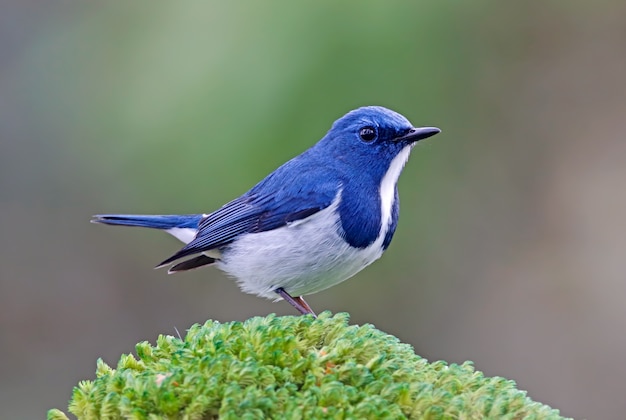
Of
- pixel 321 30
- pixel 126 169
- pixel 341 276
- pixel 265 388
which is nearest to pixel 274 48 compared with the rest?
pixel 321 30

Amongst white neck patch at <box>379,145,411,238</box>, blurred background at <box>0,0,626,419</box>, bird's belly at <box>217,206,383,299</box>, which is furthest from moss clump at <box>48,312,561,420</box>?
blurred background at <box>0,0,626,419</box>

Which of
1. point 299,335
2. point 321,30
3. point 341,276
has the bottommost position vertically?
point 299,335

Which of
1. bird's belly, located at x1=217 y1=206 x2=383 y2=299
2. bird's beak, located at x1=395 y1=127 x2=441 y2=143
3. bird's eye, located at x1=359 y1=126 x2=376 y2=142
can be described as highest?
bird's eye, located at x1=359 y1=126 x2=376 y2=142

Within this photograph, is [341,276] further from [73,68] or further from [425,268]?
[73,68]

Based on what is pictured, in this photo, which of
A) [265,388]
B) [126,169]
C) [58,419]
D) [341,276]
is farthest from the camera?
[126,169]

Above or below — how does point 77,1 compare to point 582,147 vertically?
above

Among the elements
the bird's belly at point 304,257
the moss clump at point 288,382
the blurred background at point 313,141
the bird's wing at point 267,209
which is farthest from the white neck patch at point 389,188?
the blurred background at point 313,141

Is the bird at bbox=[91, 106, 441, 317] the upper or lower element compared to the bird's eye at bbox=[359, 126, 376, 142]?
lower

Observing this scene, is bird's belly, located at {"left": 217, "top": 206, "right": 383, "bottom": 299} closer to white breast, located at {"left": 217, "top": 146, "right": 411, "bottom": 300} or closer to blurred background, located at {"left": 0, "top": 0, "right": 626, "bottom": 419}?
white breast, located at {"left": 217, "top": 146, "right": 411, "bottom": 300}
